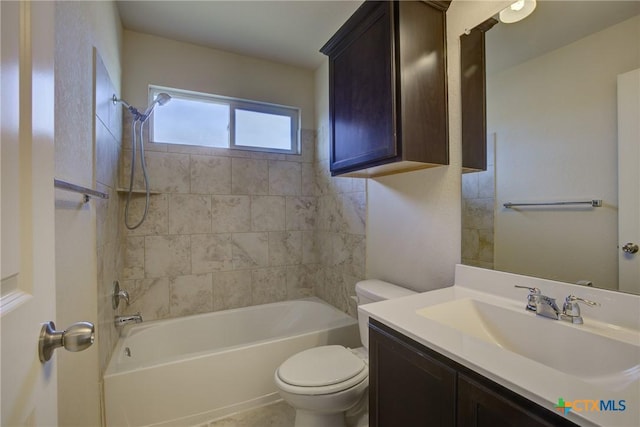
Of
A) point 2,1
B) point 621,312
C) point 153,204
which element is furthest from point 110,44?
point 621,312

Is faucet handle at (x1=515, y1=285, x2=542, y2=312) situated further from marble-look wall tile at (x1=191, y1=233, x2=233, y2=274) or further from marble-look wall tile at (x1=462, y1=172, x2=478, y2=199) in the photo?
marble-look wall tile at (x1=191, y1=233, x2=233, y2=274)

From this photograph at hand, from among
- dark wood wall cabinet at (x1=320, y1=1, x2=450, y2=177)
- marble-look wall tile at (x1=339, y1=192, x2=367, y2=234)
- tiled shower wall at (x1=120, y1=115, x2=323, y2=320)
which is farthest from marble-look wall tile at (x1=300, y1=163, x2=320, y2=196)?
dark wood wall cabinet at (x1=320, y1=1, x2=450, y2=177)

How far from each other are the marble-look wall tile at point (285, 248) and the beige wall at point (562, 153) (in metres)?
1.76

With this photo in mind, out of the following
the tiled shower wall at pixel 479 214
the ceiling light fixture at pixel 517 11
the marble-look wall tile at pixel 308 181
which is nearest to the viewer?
the ceiling light fixture at pixel 517 11

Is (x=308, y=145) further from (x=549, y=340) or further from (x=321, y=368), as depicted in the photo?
(x=549, y=340)

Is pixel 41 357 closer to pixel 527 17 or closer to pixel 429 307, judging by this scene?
pixel 429 307

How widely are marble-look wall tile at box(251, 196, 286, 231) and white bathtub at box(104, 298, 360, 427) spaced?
2.43 feet

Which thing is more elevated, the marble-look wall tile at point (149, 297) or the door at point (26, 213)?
the door at point (26, 213)

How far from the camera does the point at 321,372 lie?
137cm

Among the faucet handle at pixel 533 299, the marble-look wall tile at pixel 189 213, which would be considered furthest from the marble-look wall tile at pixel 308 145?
the faucet handle at pixel 533 299

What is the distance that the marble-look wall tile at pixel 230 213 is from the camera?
7.66 ft

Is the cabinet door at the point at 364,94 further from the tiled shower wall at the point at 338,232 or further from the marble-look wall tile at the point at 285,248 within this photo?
the marble-look wall tile at the point at 285,248

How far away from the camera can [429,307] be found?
1.04 meters

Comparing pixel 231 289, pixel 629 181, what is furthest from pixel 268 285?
pixel 629 181
